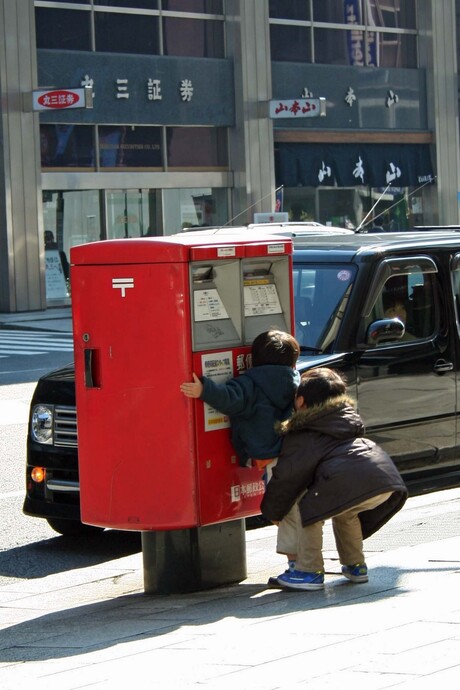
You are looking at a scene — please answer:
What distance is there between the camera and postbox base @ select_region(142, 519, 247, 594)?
6281 mm

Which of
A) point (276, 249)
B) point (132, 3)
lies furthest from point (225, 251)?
point (132, 3)

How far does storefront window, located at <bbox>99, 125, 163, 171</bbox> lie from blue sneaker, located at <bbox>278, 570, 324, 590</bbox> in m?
23.2

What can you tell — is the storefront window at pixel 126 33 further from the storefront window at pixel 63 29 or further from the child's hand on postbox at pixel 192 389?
the child's hand on postbox at pixel 192 389

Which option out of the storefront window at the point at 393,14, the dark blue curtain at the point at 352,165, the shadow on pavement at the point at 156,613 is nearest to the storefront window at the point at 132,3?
the dark blue curtain at the point at 352,165

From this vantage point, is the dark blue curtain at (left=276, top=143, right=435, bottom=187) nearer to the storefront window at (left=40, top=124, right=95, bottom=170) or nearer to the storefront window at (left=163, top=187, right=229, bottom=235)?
the storefront window at (left=163, top=187, right=229, bottom=235)

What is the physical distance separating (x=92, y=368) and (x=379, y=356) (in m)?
2.50

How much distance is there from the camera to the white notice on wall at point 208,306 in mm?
6113

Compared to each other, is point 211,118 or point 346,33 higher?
point 346,33

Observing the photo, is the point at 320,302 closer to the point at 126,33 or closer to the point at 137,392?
the point at 137,392

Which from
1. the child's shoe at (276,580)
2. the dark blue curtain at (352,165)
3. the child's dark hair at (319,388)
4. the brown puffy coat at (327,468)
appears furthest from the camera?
the dark blue curtain at (352,165)

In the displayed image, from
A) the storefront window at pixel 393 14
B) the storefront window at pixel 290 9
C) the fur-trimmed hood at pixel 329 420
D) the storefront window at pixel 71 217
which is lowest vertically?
the fur-trimmed hood at pixel 329 420

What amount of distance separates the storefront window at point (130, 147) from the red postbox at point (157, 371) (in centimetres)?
Answer: 2262

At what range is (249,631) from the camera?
5.14 metres

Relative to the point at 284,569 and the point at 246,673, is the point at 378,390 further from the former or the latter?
the point at 246,673
